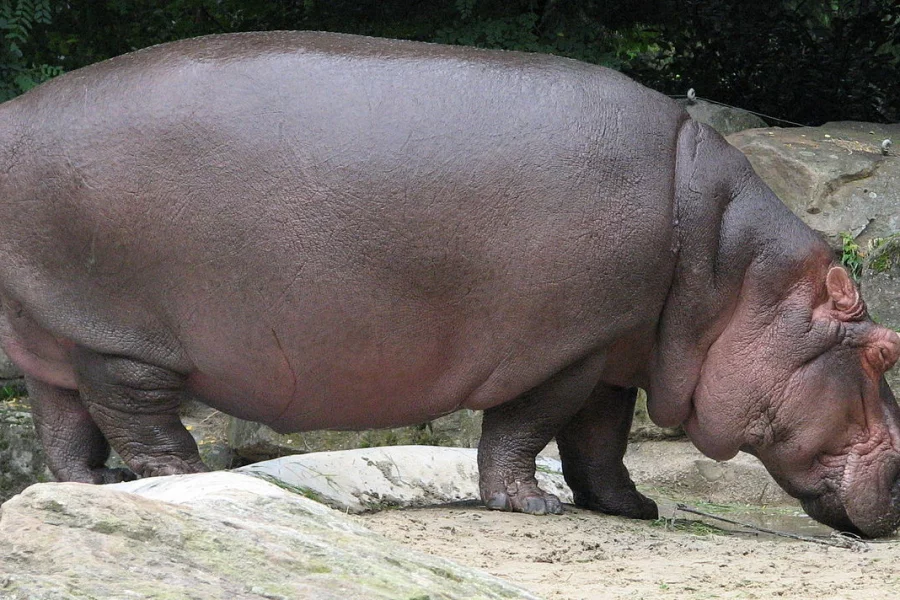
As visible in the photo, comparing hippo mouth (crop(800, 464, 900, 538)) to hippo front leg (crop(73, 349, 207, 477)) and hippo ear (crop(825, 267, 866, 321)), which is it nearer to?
hippo ear (crop(825, 267, 866, 321))

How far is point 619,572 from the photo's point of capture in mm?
4012

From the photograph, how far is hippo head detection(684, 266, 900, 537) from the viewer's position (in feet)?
17.7

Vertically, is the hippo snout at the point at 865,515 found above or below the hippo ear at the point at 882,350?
below

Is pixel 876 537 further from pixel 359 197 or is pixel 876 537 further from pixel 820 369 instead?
pixel 359 197

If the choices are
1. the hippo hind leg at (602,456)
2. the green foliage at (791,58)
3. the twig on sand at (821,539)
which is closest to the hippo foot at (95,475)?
the hippo hind leg at (602,456)

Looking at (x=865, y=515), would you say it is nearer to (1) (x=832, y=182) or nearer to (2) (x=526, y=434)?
(2) (x=526, y=434)

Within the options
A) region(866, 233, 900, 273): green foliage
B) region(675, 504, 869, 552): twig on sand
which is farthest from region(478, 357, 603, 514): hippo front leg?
region(866, 233, 900, 273): green foliage

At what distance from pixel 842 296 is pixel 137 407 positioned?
2772mm

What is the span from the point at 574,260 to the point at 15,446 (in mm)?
3998

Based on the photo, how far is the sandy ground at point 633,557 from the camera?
3678mm

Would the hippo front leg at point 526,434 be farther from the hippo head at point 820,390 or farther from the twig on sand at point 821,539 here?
the twig on sand at point 821,539

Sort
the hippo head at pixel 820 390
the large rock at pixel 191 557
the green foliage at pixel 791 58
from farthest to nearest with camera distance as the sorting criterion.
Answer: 1. the green foliage at pixel 791 58
2. the hippo head at pixel 820 390
3. the large rock at pixel 191 557

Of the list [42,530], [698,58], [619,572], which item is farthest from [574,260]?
[698,58]

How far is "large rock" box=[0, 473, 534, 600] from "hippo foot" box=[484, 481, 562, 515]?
2449 millimetres
